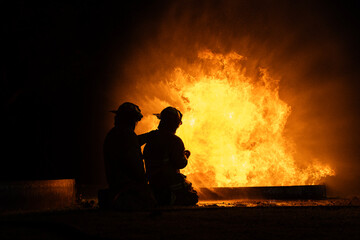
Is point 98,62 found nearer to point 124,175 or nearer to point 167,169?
point 167,169

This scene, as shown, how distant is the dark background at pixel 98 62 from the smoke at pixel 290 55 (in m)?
0.04

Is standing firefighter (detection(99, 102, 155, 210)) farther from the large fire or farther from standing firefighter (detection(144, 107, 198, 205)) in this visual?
the large fire

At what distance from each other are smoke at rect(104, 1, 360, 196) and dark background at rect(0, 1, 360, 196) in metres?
0.04

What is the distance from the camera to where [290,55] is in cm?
1407

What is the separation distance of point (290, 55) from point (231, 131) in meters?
4.80

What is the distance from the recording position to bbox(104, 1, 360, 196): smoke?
44.9ft

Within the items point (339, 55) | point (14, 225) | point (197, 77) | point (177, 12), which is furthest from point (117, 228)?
point (339, 55)

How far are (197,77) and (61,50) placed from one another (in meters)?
5.34

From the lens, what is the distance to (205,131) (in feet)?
37.4

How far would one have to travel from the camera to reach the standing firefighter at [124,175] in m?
6.46

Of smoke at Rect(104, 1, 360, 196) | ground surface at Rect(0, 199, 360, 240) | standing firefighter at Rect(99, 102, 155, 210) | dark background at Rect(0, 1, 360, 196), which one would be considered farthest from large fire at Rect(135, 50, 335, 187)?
ground surface at Rect(0, 199, 360, 240)

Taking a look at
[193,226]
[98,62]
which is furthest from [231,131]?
[193,226]

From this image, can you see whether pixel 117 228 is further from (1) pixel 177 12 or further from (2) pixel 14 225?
(1) pixel 177 12

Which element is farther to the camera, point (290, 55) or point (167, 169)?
point (290, 55)
